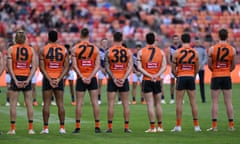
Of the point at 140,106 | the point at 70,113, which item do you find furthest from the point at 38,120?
the point at 140,106

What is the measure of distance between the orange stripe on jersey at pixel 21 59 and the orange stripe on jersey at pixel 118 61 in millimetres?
2038

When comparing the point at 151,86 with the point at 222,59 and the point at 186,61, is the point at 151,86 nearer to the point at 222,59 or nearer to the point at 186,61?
the point at 186,61

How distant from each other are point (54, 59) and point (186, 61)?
3299mm

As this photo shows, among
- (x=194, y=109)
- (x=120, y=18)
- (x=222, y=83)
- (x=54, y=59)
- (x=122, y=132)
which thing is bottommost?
(x=122, y=132)

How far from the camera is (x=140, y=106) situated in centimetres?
2883

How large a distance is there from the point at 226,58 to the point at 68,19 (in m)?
25.4

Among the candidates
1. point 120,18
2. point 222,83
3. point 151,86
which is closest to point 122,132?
point 151,86

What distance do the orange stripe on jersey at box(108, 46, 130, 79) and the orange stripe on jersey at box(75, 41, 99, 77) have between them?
0.52m

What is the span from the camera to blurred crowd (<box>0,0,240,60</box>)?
43.4m

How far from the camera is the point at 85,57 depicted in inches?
787

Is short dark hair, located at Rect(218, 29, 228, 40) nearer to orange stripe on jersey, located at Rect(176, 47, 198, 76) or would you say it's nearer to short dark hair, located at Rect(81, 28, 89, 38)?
orange stripe on jersey, located at Rect(176, 47, 198, 76)

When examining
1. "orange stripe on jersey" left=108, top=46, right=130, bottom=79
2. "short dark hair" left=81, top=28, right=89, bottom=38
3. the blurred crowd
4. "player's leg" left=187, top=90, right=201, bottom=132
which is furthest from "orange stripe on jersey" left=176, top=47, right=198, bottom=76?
the blurred crowd

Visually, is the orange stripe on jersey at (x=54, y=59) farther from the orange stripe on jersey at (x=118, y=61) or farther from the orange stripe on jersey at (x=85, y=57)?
the orange stripe on jersey at (x=118, y=61)

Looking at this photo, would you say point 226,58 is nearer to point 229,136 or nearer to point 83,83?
point 229,136
